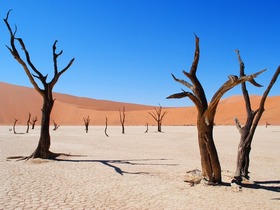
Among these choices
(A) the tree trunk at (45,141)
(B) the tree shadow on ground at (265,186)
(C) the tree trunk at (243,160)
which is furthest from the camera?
(A) the tree trunk at (45,141)

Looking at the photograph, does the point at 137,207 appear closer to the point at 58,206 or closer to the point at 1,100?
the point at 58,206

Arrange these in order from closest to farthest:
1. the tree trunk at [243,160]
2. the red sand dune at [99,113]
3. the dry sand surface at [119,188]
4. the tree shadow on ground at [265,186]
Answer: the dry sand surface at [119,188], the tree shadow on ground at [265,186], the tree trunk at [243,160], the red sand dune at [99,113]

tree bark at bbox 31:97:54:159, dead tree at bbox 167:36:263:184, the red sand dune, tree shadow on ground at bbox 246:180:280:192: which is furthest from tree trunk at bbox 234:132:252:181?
the red sand dune

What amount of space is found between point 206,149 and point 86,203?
11.8 feet

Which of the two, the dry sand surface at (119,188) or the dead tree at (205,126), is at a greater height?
the dead tree at (205,126)

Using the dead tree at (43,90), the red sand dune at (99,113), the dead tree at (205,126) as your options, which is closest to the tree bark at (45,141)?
the dead tree at (43,90)

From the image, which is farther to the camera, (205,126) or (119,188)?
(205,126)

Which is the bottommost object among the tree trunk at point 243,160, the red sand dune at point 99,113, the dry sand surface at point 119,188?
the dry sand surface at point 119,188

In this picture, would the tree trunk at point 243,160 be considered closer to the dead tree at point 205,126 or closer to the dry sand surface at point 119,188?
the dry sand surface at point 119,188

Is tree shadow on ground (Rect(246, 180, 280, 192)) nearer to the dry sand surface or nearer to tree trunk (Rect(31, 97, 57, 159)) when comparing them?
the dry sand surface

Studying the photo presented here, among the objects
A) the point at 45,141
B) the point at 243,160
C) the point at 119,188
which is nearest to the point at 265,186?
the point at 243,160

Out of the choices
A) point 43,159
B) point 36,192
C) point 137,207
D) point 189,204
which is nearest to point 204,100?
point 189,204

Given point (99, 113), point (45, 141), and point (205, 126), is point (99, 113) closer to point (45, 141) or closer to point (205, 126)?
point (45, 141)

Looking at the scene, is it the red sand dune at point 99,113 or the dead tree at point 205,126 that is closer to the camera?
the dead tree at point 205,126
